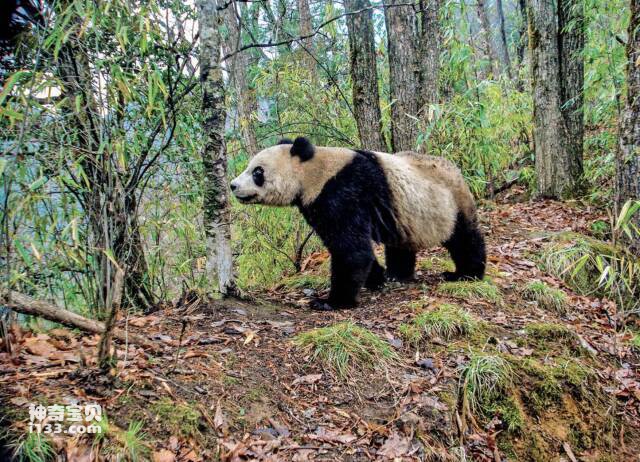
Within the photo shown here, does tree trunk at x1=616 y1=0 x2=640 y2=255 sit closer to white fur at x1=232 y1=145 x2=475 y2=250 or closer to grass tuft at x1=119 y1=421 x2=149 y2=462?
white fur at x1=232 y1=145 x2=475 y2=250

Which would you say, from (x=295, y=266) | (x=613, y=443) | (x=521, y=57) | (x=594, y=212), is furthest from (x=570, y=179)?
(x=521, y=57)

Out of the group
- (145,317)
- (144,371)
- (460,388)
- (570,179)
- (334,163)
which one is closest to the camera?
(144,371)

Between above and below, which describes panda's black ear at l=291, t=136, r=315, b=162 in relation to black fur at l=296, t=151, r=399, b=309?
above

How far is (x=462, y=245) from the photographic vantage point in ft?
18.3

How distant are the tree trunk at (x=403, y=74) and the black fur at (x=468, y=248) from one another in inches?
91.9

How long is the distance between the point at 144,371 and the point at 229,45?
8.89 meters

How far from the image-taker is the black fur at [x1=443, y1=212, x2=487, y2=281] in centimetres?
552

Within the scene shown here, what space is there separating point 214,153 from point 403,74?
4254 millimetres

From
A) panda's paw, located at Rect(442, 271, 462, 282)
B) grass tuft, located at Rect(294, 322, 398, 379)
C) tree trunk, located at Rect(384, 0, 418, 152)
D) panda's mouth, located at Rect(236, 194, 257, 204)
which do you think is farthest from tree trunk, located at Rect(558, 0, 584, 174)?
grass tuft, located at Rect(294, 322, 398, 379)

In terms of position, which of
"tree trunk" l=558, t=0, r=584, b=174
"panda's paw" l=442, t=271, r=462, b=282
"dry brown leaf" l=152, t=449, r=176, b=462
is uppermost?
"tree trunk" l=558, t=0, r=584, b=174

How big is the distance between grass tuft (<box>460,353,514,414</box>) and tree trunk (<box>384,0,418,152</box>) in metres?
4.32

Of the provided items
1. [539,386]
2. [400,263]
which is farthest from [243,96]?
[539,386]

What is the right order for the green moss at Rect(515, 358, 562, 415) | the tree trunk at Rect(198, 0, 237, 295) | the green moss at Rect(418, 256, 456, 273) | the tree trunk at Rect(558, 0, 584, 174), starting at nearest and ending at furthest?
the green moss at Rect(515, 358, 562, 415) → the tree trunk at Rect(198, 0, 237, 295) → the green moss at Rect(418, 256, 456, 273) → the tree trunk at Rect(558, 0, 584, 174)

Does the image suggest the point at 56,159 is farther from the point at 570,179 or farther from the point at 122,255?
the point at 570,179
